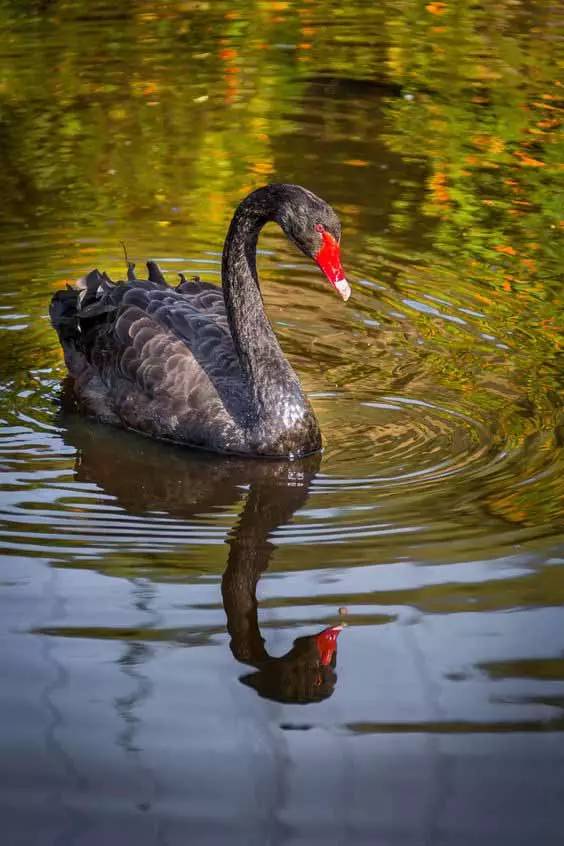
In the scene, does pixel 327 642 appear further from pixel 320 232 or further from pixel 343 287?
pixel 320 232

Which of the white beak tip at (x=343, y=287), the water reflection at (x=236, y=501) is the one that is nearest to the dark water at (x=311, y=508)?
the water reflection at (x=236, y=501)

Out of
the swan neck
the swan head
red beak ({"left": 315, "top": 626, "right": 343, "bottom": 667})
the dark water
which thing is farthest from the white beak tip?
red beak ({"left": 315, "top": 626, "right": 343, "bottom": 667})

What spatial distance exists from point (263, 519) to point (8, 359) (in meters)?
2.60

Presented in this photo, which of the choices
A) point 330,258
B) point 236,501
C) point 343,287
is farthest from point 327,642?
point 330,258

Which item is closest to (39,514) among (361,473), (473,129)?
(361,473)

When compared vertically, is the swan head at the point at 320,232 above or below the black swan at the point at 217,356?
above

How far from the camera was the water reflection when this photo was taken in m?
4.52

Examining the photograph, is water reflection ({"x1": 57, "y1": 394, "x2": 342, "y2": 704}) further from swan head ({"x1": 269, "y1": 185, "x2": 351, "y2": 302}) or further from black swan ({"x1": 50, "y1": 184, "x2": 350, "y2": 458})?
swan head ({"x1": 269, "y1": 185, "x2": 351, "y2": 302})

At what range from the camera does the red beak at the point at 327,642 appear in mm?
4555

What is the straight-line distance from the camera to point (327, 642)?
15.2ft

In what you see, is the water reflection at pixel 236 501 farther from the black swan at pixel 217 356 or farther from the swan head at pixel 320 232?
the swan head at pixel 320 232

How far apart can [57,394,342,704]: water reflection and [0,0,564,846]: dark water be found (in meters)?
0.02

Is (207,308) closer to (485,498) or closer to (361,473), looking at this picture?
(361,473)

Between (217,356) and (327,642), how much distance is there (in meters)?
2.52
